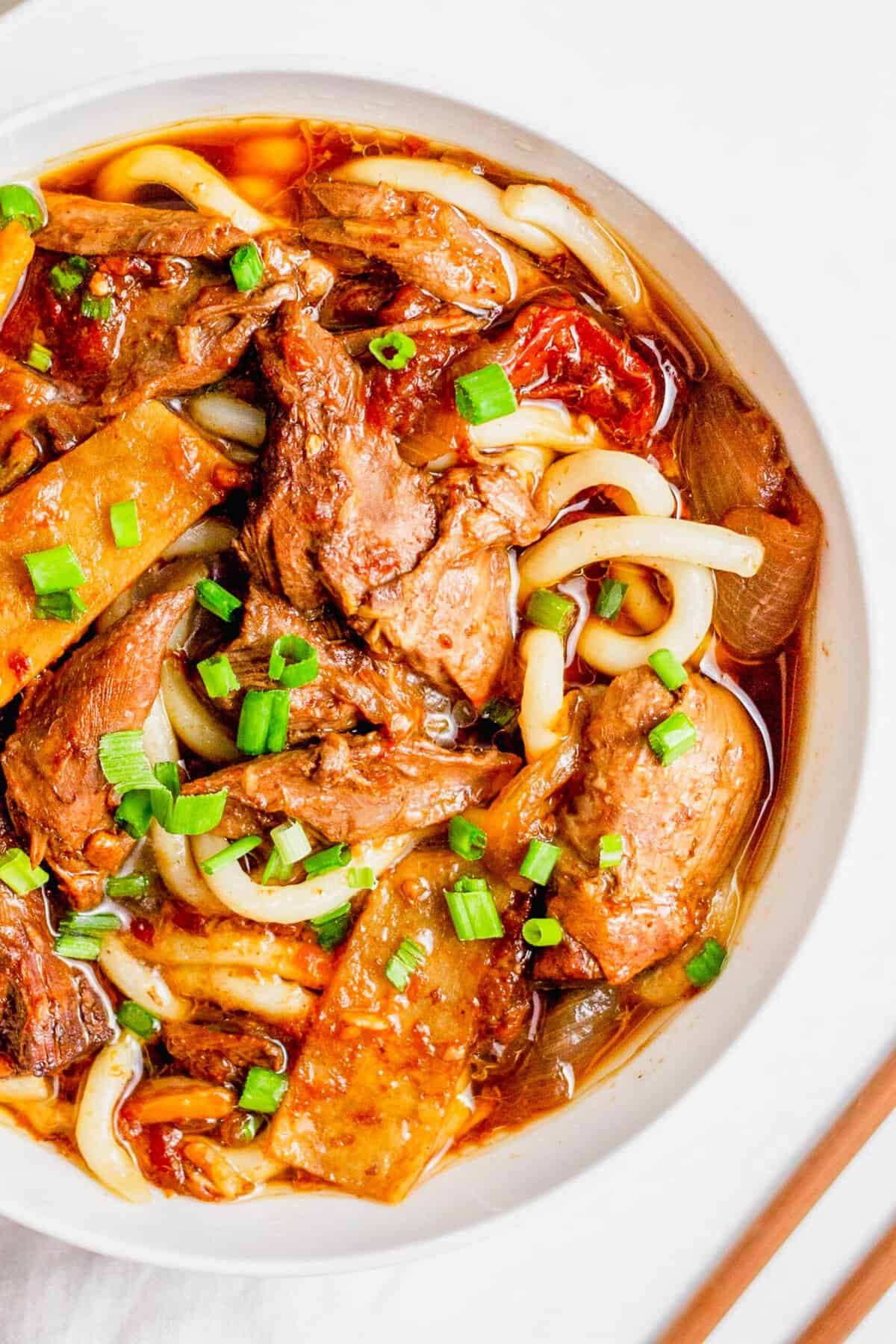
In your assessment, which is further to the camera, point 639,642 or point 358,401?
point 639,642

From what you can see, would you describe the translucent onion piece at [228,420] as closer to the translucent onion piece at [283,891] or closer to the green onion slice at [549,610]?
the green onion slice at [549,610]

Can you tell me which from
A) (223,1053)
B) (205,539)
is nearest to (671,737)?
(205,539)

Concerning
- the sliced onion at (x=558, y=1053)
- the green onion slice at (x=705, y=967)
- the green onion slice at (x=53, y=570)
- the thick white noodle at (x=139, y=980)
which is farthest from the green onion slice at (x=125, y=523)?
the green onion slice at (x=705, y=967)

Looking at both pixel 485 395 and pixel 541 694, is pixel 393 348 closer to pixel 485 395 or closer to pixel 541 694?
pixel 485 395

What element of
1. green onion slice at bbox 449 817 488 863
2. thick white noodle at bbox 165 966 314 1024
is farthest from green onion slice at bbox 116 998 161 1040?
green onion slice at bbox 449 817 488 863

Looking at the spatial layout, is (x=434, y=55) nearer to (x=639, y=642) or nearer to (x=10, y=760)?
(x=639, y=642)

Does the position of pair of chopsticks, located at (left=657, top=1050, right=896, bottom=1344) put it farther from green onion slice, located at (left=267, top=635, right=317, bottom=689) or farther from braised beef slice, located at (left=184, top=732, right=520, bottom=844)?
green onion slice, located at (left=267, top=635, right=317, bottom=689)

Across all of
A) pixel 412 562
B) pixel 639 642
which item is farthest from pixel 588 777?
pixel 412 562
